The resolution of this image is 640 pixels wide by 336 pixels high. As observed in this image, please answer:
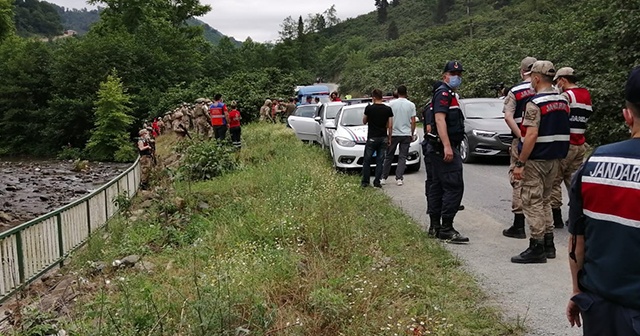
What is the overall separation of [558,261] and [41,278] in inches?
304

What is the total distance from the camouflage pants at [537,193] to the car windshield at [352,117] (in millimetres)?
7073

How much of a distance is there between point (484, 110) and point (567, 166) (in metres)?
6.82

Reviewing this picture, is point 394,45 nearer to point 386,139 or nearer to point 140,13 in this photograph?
point 140,13

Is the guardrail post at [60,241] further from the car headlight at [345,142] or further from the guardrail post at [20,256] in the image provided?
the car headlight at [345,142]

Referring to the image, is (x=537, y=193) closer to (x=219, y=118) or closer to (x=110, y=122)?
(x=219, y=118)

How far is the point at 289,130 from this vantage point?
19.1 meters

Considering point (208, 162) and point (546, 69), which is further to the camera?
point (208, 162)

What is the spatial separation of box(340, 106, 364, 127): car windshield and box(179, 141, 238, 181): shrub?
3039mm

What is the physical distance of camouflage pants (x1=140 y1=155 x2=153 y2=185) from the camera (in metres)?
16.8

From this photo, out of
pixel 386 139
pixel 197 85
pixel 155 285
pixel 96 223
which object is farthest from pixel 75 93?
pixel 155 285

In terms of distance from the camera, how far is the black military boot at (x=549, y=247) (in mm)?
5453

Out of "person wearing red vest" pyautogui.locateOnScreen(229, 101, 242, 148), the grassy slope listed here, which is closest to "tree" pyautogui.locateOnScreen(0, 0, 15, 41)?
"person wearing red vest" pyautogui.locateOnScreen(229, 101, 242, 148)

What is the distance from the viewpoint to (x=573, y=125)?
641cm

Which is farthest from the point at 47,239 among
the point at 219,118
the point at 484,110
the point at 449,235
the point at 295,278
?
the point at 484,110
